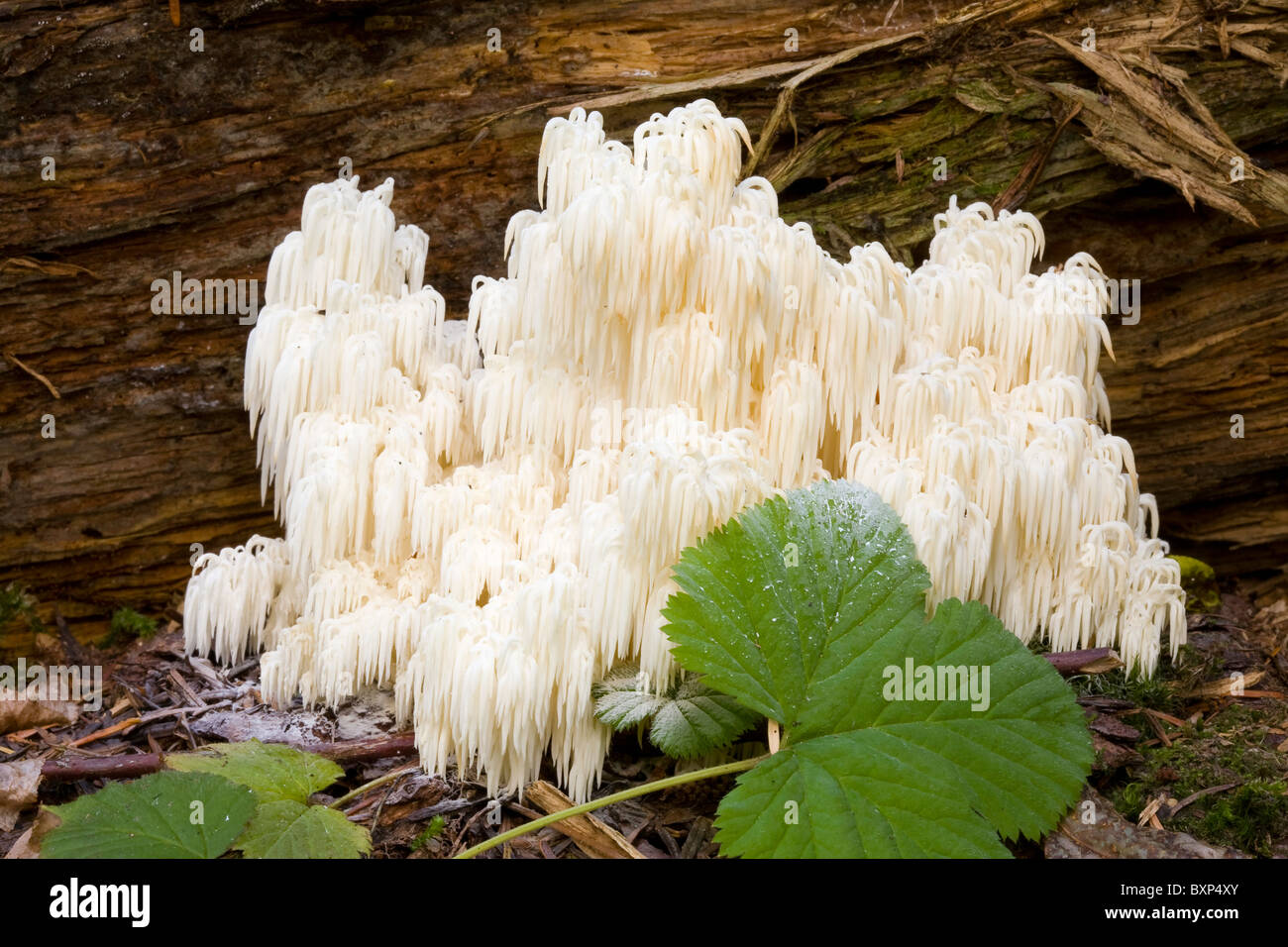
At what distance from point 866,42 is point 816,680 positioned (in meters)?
4.02

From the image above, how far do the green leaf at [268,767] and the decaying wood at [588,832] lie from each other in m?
0.85

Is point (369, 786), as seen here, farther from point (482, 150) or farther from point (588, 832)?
point (482, 150)

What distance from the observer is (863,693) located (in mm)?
4008

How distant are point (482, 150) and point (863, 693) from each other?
3.94 metres

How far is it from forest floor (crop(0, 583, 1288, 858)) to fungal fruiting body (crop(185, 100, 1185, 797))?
0.60 feet

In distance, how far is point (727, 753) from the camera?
456cm

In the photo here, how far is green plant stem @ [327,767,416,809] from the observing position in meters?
4.34

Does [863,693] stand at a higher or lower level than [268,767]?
higher

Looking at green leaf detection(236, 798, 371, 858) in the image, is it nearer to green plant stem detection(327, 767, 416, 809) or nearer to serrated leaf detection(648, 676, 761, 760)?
green plant stem detection(327, 767, 416, 809)

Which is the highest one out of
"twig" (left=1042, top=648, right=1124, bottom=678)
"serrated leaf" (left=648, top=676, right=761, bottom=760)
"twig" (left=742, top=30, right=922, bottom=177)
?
"twig" (left=742, top=30, right=922, bottom=177)

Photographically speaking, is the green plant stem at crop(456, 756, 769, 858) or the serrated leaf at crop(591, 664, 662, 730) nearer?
the green plant stem at crop(456, 756, 769, 858)

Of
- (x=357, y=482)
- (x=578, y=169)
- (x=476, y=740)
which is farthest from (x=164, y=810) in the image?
(x=578, y=169)

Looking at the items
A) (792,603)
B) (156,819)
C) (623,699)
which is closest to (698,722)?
(623,699)

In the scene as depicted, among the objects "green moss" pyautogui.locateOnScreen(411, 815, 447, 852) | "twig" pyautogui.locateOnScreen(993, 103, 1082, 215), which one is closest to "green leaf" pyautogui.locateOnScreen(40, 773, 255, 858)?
"green moss" pyautogui.locateOnScreen(411, 815, 447, 852)
